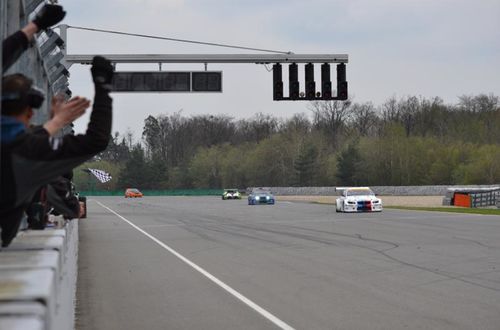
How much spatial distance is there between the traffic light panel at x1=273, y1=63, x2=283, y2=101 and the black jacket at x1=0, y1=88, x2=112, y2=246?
20227mm

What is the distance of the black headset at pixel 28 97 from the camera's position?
11.1 feet

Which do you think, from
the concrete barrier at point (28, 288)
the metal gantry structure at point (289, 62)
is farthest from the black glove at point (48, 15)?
the metal gantry structure at point (289, 62)

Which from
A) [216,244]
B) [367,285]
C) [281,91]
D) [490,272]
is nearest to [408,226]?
[281,91]

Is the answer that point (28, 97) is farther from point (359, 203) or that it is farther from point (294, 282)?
point (359, 203)

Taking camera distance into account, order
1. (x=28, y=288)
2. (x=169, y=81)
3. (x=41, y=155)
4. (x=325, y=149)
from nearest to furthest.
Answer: (x=28, y=288), (x=41, y=155), (x=169, y=81), (x=325, y=149)

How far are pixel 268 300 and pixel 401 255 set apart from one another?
6151mm

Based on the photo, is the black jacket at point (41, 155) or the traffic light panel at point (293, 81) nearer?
the black jacket at point (41, 155)

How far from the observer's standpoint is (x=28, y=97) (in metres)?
3.42

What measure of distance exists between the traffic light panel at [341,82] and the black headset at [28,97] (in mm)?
20538

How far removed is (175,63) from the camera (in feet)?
77.3

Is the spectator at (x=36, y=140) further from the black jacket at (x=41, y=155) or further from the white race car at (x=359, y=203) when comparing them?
the white race car at (x=359, y=203)

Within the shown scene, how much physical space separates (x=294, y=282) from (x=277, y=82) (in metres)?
13.6

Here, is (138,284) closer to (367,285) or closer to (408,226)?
(367,285)

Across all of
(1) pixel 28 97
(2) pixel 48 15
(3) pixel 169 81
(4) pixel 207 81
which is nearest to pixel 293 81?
(4) pixel 207 81
